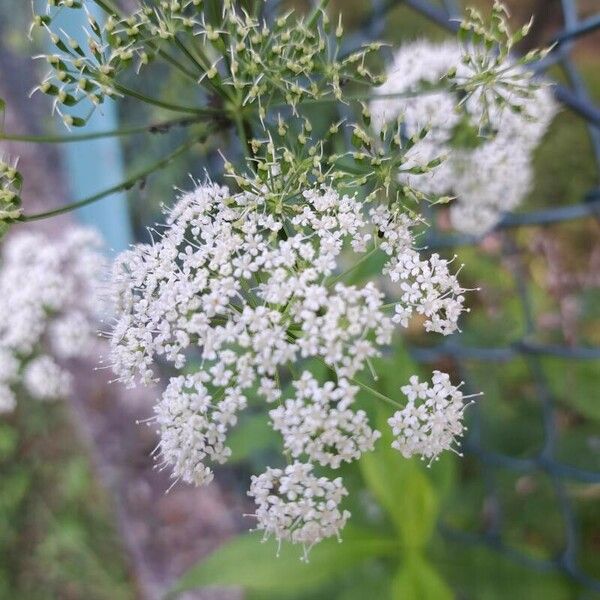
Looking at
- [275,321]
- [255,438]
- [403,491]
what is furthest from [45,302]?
[275,321]

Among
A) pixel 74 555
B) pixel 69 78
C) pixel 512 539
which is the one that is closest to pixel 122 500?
pixel 74 555

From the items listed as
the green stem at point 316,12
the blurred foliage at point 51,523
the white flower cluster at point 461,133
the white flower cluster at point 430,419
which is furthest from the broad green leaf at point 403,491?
the blurred foliage at point 51,523

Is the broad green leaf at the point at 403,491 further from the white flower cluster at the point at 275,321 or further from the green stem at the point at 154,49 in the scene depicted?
the green stem at the point at 154,49

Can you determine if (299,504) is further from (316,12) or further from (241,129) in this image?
(316,12)

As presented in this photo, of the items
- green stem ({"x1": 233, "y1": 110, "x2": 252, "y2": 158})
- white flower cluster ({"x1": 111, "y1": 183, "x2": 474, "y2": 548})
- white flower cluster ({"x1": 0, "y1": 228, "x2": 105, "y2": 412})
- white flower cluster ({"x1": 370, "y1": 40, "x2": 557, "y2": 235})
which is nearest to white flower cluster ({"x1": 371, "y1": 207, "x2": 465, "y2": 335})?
white flower cluster ({"x1": 111, "y1": 183, "x2": 474, "y2": 548})

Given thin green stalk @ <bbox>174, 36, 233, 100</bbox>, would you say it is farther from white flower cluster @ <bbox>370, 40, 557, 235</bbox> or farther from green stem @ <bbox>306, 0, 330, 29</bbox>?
white flower cluster @ <bbox>370, 40, 557, 235</bbox>

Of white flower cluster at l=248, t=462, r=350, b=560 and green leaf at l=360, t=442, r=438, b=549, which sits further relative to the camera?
green leaf at l=360, t=442, r=438, b=549

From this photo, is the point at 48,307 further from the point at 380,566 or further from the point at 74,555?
the point at 74,555
